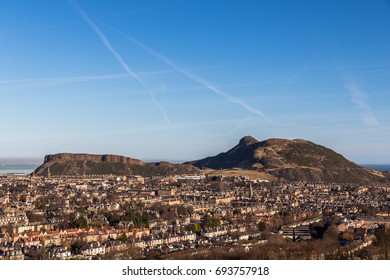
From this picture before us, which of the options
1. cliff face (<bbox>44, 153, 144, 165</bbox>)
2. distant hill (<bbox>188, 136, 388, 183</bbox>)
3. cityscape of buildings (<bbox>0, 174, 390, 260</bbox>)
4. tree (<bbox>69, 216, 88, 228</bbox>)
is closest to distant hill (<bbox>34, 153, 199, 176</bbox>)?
cliff face (<bbox>44, 153, 144, 165</bbox>)

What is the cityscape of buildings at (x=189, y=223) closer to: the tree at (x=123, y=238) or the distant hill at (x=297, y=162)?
the tree at (x=123, y=238)

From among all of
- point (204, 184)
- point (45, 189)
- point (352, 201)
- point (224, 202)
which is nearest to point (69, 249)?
point (224, 202)

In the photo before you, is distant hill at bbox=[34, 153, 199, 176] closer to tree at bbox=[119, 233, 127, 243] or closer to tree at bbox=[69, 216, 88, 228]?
tree at bbox=[69, 216, 88, 228]

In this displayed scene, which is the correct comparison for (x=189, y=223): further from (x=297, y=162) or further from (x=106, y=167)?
(x=297, y=162)

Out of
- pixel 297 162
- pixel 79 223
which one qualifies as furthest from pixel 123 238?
pixel 297 162

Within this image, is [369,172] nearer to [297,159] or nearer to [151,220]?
[297,159]
